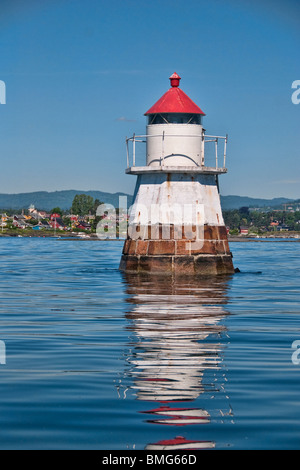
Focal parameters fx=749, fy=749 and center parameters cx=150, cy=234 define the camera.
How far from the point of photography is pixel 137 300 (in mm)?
17688

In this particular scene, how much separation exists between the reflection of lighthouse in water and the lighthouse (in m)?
5.00

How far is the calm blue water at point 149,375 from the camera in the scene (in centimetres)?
678

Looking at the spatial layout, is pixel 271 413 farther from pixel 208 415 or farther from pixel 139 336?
pixel 139 336

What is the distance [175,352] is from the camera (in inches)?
408

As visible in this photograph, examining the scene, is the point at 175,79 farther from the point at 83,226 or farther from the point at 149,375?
the point at 83,226

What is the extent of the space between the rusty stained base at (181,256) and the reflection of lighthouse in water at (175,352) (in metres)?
4.76

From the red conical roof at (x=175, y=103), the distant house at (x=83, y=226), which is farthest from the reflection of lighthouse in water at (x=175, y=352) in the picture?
the distant house at (x=83, y=226)

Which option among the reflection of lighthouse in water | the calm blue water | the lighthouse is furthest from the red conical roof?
the calm blue water

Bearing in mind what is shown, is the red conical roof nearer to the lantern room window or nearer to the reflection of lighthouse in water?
the lantern room window

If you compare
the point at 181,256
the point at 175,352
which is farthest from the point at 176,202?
the point at 175,352

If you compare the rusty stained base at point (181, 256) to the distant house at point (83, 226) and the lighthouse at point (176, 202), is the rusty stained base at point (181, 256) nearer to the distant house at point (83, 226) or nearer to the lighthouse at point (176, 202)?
the lighthouse at point (176, 202)
